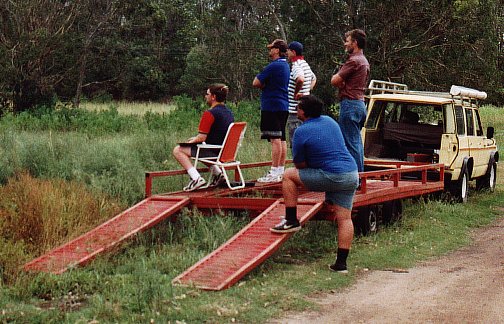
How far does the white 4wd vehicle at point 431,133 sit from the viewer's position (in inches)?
585

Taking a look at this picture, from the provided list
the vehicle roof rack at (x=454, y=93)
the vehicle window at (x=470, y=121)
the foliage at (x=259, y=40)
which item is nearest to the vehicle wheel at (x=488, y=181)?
the vehicle roof rack at (x=454, y=93)

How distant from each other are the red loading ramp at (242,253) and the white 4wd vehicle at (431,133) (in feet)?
18.2

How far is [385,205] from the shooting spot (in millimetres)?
12375

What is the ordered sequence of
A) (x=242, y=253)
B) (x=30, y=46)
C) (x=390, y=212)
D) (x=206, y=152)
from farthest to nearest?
(x=30, y=46), (x=390, y=212), (x=206, y=152), (x=242, y=253)

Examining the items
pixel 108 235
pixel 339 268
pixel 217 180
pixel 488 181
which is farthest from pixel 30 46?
pixel 339 268

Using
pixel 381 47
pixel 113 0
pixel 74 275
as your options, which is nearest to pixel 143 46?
pixel 113 0

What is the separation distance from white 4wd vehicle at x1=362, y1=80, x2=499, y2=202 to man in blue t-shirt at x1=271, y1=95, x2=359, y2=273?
19.4 ft

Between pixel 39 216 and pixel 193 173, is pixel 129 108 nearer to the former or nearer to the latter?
pixel 193 173

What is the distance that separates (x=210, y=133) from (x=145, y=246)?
2158mm

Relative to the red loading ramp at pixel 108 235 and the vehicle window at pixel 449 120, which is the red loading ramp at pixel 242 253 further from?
the vehicle window at pixel 449 120

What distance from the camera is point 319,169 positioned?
9.12 meters

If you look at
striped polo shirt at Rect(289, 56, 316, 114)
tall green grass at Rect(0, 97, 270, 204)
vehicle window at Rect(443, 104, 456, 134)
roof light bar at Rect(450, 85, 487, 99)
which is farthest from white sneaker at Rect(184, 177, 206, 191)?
roof light bar at Rect(450, 85, 487, 99)

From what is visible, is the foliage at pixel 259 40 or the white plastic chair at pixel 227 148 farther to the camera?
the foliage at pixel 259 40

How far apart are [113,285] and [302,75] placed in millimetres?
4552
